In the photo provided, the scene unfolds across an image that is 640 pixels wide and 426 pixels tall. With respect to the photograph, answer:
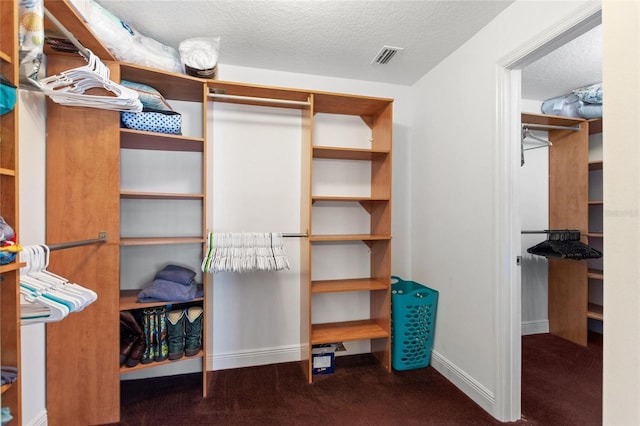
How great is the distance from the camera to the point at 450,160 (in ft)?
6.75

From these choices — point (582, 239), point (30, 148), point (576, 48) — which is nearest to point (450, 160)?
point (576, 48)

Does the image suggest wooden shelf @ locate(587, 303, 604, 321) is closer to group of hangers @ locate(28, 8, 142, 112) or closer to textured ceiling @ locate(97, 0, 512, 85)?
textured ceiling @ locate(97, 0, 512, 85)

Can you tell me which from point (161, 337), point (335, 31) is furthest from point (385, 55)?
point (161, 337)

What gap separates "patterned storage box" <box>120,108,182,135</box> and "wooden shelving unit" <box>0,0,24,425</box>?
819 millimetres

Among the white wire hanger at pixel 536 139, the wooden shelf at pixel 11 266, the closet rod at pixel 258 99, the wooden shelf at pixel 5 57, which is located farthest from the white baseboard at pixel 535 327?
the wooden shelf at pixel 5 57

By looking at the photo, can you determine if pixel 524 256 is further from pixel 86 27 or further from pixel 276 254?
pixel 86 27

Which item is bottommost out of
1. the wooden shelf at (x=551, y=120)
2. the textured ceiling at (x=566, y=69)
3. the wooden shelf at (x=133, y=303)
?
the wooden shelf at (x=133, y=303)

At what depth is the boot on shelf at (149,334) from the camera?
1.72 m

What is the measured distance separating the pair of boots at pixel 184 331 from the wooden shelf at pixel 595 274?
340cm

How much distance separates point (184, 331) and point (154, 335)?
17 cm

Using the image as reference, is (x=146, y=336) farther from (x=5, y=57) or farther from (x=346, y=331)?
(x=5, y=57)

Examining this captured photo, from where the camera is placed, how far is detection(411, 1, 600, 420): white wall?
1.64 m

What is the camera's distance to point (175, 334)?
1.78m

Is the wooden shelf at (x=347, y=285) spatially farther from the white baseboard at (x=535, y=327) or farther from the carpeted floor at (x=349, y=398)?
the white baseboard at (x=535, y=327)
